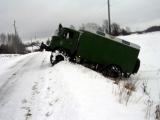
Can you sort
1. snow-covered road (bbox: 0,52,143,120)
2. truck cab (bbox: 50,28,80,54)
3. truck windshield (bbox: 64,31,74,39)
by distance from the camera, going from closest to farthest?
snow-covered road (bbox: 0,52,143,120), truck cab (bbox: 50,28,80,54), truck windshield (bbox: 64,31,74,39)

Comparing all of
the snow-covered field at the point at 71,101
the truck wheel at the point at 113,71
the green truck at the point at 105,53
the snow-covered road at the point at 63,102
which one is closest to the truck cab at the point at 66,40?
the green truck at the point at 105,53

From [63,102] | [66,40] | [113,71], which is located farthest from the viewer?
[66,40]

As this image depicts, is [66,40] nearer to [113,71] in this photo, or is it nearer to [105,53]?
[105,53]

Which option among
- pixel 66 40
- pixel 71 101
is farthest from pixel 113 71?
pixel 71 101

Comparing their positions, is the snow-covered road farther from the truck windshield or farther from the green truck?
the truck windshield

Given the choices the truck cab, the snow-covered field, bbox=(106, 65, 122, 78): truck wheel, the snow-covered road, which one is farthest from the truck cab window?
the snow-covered road

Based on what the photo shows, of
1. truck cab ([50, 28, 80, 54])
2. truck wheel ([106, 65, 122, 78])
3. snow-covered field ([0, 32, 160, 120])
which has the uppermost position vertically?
truck cab ([50, 28, 80, 54])

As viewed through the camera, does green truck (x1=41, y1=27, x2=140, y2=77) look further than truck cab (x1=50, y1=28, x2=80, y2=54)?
No

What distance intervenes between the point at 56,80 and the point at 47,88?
1170 mm

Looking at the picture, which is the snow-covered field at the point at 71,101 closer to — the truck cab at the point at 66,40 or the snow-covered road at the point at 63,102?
the snow-covered road at the point at 63,102

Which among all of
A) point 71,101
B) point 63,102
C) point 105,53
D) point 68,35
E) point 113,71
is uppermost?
point 68,35

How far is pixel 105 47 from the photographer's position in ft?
63.9

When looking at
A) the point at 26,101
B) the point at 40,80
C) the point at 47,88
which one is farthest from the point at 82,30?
the point at 26,101

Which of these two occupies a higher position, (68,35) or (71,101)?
(68,35)
